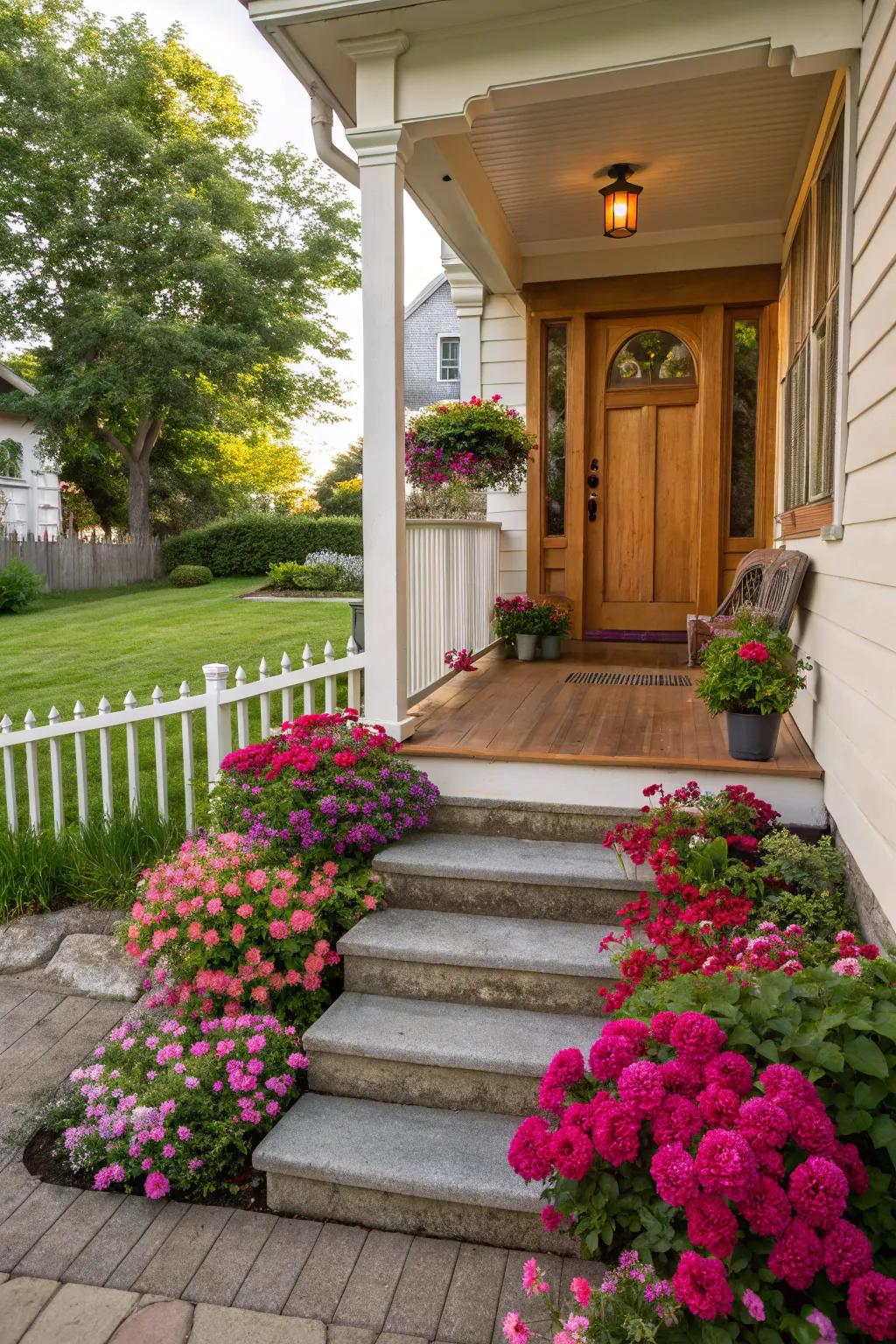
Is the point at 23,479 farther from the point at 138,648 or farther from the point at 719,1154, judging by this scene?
the point at 719,1154

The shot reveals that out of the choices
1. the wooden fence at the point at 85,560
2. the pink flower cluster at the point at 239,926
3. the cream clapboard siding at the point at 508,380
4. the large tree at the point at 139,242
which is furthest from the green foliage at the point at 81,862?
the large tree at the point at 139,242

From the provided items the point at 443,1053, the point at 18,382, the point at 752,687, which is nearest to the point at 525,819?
the point at 752,687

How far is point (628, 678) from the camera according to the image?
5168mm

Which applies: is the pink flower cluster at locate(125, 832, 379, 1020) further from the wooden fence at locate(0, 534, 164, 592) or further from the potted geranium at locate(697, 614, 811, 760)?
the wooden fence at locate(0, 534, 164, 592)

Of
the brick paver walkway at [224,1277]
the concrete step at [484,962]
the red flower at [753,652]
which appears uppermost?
the red flower at [753,652]

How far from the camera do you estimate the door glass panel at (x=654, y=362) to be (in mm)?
6172

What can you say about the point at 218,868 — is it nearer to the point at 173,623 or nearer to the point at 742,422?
the point at 742,422

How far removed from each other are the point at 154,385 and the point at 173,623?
770 cm

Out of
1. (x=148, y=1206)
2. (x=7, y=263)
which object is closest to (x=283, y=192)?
(x=7, y=263)

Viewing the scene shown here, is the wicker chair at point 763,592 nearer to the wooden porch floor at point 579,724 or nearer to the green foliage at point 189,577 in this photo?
the wooden porch floor at point 579,724

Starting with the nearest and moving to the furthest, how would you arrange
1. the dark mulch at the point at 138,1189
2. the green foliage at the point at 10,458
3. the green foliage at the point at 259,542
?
the dark mulch at the point at 138,1189, the green foliage at the point at 259,542, the green foliage at the point at 10,458

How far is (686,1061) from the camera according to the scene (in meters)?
1.63

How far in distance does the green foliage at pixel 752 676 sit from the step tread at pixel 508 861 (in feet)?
2.18

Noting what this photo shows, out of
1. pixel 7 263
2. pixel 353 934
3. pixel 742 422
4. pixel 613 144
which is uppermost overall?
pixel 7 263
